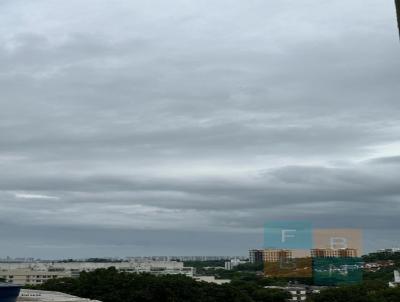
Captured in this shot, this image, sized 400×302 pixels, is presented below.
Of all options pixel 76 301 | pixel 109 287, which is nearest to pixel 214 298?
pixel 109 287

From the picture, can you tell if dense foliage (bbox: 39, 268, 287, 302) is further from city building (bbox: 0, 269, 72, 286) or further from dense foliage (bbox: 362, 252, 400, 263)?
dense foliage (bbox: 362, 252, 400, 263)

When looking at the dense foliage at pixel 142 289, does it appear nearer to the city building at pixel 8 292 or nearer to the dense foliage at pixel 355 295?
the dense foliage at pixel 355 295

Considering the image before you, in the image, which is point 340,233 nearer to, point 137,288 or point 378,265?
point 137,288

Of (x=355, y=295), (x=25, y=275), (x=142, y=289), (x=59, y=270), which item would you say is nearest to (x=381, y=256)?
(x=59, y=270)

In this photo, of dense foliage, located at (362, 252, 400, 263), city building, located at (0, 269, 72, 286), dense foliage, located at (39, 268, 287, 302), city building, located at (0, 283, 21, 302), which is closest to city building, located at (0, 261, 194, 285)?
city building, located at (0, 269, 72, 286)

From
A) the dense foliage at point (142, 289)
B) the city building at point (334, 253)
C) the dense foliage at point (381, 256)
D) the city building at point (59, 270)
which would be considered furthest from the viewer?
the dense foliage at point (381, 256)

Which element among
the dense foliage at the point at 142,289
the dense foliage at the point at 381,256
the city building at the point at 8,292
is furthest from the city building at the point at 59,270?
the city building at the point at 8,292
